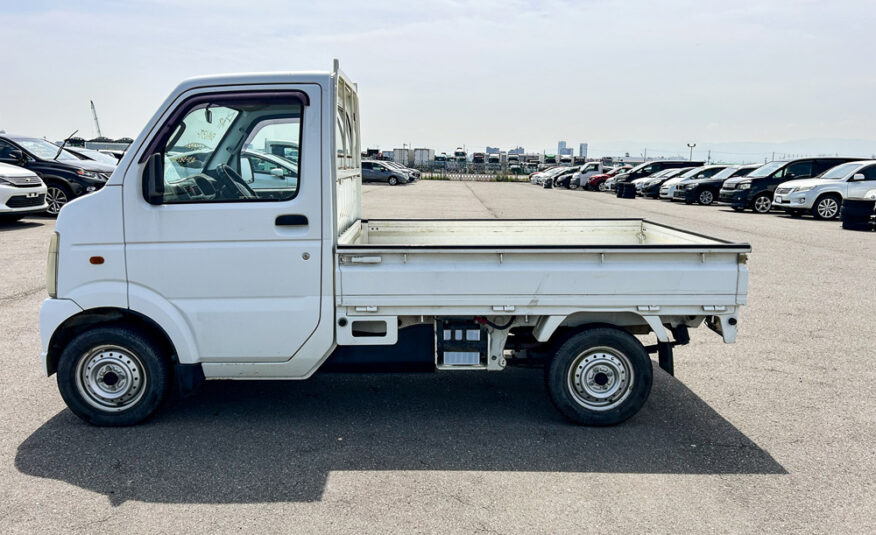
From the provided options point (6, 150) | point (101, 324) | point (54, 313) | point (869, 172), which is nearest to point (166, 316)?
point (101, 324)

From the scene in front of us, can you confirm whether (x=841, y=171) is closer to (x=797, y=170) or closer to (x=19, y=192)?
(x=797, y=170)

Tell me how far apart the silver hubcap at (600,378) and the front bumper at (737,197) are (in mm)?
20264

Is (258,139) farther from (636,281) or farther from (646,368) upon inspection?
(646,368)

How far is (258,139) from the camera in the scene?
4.66m

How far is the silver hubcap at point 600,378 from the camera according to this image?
4.67 meters

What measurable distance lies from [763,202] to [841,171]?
266 cm

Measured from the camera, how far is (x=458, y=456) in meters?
4.31

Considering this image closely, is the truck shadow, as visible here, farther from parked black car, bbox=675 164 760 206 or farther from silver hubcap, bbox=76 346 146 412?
parked black car, bbox=675 164 760 206

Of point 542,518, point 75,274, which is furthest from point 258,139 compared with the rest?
Result: point 542,518

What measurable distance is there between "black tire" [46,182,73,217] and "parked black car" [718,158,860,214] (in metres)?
20.1

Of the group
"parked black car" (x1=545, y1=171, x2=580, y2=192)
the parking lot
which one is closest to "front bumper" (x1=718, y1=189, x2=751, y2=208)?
the parking lot

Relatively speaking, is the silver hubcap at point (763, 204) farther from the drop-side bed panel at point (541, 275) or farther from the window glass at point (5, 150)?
the window glass at point (5, 150)

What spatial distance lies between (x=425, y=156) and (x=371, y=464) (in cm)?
7543

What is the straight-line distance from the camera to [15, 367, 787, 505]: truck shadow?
4023mm
